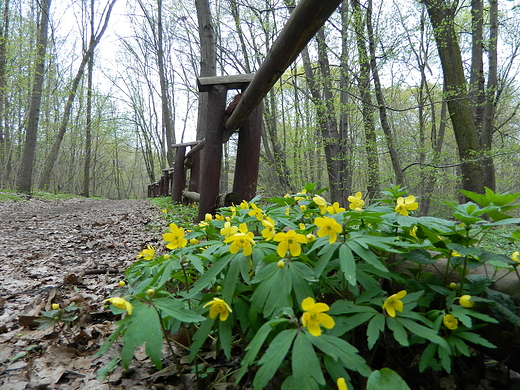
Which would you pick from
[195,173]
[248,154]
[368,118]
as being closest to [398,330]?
[248,154]

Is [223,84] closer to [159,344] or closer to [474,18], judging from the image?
[159,344]

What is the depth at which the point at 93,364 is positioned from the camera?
4.35 ft

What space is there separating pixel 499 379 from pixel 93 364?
165 centimetres

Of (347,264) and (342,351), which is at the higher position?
(347,264)

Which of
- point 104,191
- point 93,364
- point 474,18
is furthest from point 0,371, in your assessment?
point 104,191

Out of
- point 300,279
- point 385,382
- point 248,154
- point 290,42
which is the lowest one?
point 385,382

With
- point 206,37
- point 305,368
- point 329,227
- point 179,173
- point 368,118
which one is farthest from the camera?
point 368,118

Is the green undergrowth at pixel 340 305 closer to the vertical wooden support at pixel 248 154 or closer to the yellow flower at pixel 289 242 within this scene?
the yellow flower at pixel 289 242

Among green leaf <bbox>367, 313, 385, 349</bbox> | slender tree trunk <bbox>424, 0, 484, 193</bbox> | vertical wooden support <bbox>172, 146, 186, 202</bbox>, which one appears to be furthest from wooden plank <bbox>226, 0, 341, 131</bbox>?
slender tree trunk <bbox>424, 0, 484, 193</bbox>

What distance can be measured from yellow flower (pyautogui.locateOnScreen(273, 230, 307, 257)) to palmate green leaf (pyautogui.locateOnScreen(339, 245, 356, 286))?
12 cm

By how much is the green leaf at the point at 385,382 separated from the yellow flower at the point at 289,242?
386 millimetres

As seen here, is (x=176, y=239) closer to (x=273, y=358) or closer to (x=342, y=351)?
(x=273, y=358)

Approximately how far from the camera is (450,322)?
33.4 inches

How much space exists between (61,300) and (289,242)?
1.77m
